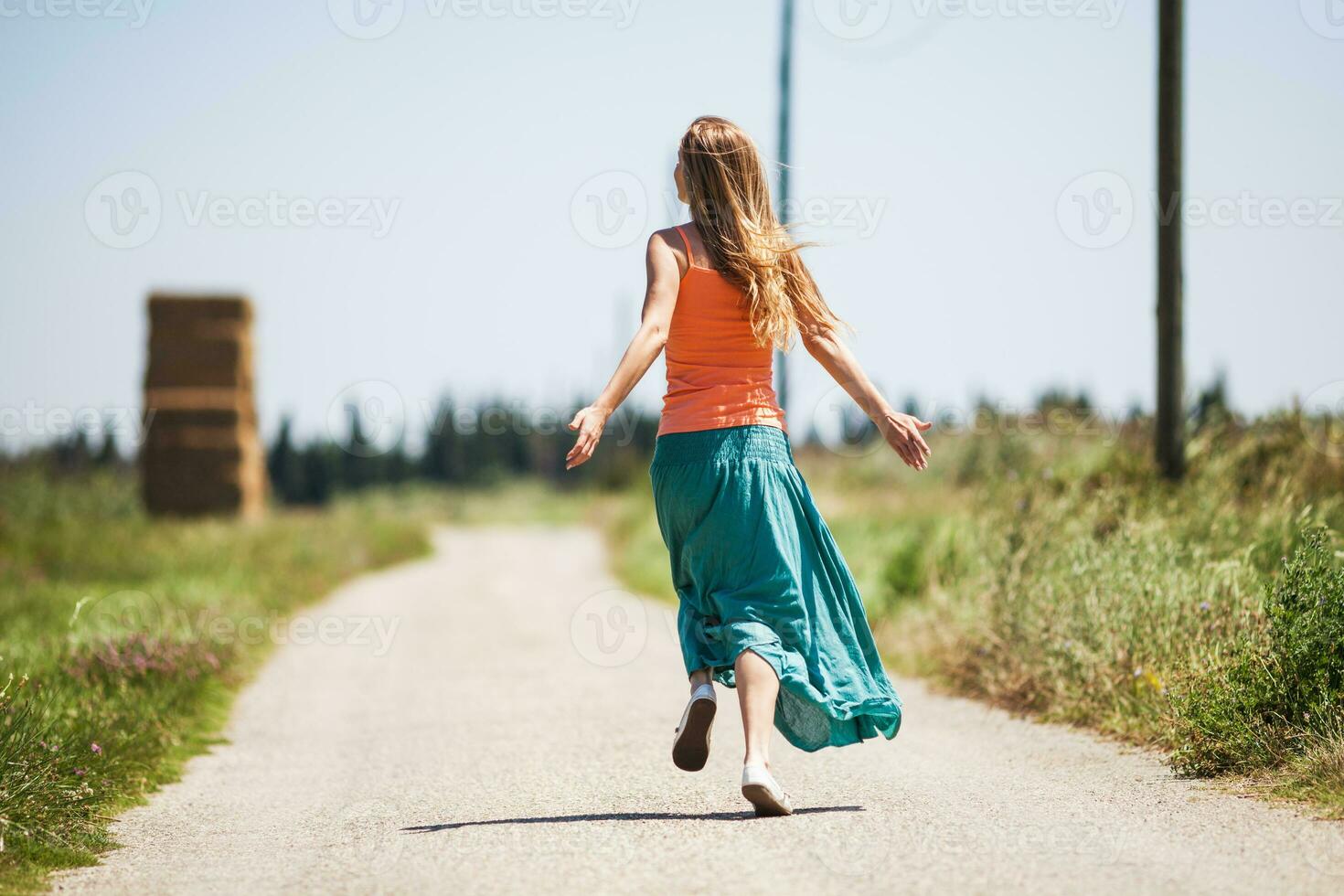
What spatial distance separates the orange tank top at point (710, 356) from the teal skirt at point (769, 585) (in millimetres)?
57

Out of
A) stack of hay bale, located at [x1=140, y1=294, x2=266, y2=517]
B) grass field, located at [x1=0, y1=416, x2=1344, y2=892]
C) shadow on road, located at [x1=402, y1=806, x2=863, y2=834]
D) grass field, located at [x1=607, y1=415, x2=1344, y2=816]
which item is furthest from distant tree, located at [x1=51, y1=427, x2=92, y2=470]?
shadow on road, located at [x1=402, y1=806, x2=863, y2=834]

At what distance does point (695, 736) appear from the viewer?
4180mm

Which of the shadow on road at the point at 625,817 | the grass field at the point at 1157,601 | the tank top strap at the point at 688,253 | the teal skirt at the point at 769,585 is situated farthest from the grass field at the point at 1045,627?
the tank top strap at the point at 688,253

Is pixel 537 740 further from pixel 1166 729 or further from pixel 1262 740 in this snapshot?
pixel 1262 740

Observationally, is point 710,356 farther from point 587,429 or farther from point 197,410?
point 197,410

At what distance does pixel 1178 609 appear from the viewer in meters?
5.91

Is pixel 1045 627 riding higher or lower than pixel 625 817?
higher

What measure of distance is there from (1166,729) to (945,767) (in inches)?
34.1

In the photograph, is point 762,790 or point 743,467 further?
point 743,467

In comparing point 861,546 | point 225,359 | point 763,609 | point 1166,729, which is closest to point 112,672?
point 763,609

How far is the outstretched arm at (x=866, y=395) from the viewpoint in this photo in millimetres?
4266

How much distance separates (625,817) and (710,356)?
148 cm

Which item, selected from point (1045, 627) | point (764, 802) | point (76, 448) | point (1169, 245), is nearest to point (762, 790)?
point (764, 802)

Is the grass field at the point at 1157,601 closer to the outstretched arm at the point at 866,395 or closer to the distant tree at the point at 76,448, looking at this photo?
the outstretched arm at the point at 866,395
